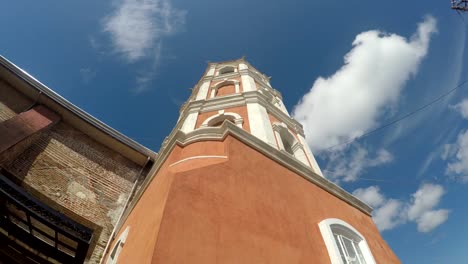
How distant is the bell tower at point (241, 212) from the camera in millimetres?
3928

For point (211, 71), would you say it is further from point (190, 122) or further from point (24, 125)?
point (24, 125)

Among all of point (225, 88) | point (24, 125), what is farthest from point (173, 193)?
point (225, 88)

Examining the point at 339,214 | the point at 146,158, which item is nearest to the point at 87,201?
the point at 146,158

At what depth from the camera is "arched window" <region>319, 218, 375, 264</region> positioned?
5.20 metres

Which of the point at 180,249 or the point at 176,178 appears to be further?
the point at 176,178

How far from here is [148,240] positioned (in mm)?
3926

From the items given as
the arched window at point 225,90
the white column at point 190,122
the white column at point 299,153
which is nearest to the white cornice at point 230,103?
the white column at point 190,122

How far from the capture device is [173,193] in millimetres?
4457

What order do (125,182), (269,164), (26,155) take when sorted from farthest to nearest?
(125,182), (26,155), (269,164)

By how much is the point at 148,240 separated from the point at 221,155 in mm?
2564

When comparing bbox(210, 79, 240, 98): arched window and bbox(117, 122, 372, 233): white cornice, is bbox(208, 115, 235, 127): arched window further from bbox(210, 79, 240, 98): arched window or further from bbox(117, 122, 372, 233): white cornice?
bbox(210, 79, 240, 98): arched window

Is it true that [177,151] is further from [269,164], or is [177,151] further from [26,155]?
[26,155]

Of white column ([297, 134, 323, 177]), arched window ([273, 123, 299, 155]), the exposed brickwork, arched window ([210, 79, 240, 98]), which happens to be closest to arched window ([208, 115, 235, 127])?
arched window ([273, 123, 299, 155])

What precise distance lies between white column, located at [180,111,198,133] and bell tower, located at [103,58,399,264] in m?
0.16
